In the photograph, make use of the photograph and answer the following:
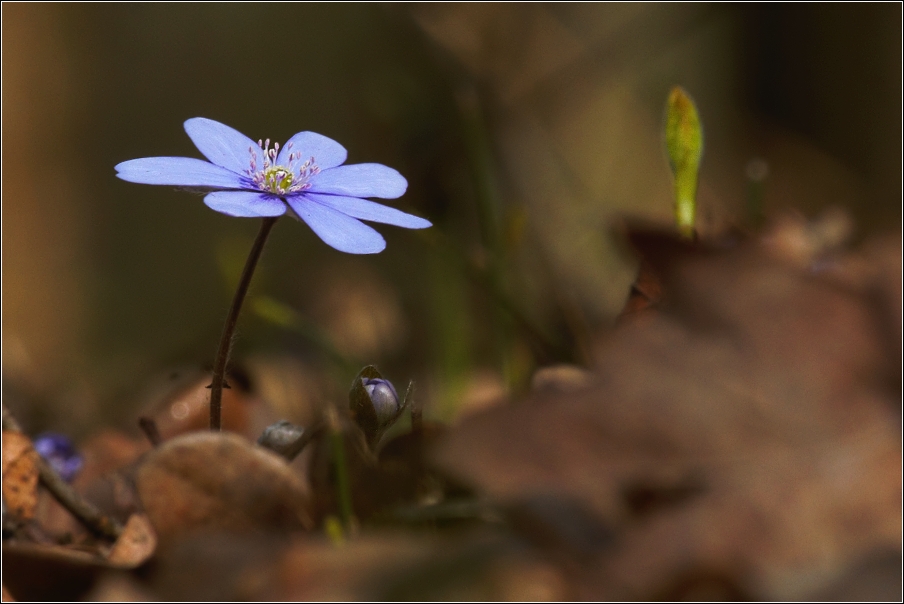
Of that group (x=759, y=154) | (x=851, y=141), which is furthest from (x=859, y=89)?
(x=759, y=154)

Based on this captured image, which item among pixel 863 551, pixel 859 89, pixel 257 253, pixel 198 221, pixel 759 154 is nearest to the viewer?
pixel 863 551

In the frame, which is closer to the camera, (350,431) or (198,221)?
(350,431)

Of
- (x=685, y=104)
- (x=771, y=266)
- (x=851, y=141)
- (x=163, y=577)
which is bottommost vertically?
(x=163, y=577)

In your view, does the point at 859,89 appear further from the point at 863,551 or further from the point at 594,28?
the point at 863,551

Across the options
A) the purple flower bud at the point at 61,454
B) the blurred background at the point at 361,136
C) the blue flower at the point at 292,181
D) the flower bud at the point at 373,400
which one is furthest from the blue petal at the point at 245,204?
the blurred background at the point at 361,136

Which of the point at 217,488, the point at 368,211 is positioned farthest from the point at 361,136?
the point at 217,488

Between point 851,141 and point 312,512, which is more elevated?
point 851,141

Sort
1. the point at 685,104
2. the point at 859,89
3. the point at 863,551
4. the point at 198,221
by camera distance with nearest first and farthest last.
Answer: the point at 863,551 → the point at 685,104 → the point at 198,221 → the point at 859,89

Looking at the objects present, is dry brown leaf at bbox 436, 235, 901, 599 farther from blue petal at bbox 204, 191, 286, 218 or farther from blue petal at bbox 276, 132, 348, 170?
blue petal at bbox 276, 132, 348, 170
